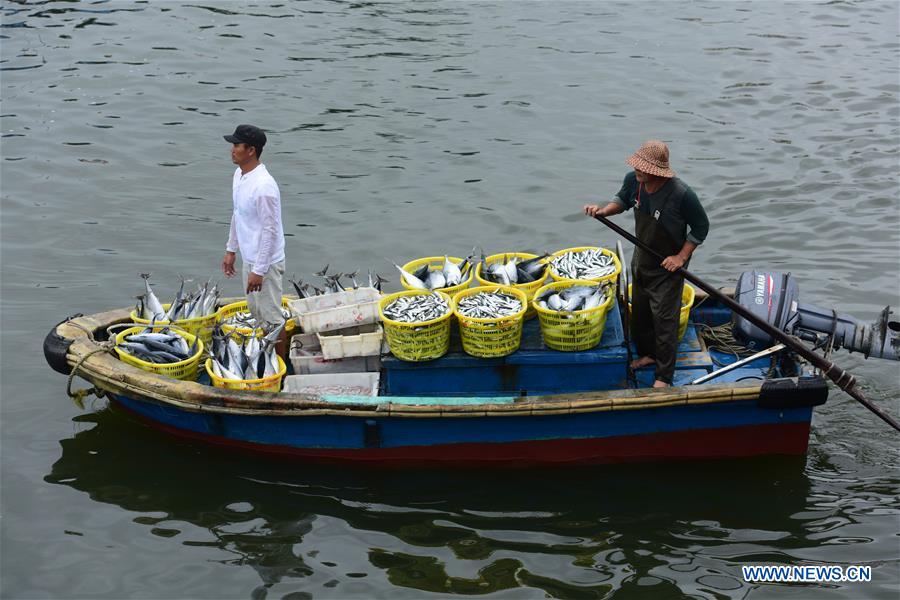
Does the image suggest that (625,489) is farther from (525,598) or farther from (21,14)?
(21,14)

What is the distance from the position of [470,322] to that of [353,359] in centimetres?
128

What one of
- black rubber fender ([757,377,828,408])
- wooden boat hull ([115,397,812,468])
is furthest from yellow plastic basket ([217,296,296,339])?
black rubber fender ([757,377,828,408])

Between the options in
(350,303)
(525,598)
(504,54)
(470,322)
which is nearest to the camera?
(525,598)

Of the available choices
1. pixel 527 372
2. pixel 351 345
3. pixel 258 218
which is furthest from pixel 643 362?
pixel 258 218

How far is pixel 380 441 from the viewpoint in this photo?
307 inches

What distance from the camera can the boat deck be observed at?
301 inches

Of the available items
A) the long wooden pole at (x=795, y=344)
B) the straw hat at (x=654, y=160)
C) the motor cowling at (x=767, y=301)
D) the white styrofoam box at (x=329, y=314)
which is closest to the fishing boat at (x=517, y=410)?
the long wooden pole at (x=795, y=344)

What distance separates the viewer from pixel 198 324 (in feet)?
28.4

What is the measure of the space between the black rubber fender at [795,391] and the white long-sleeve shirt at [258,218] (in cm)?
404

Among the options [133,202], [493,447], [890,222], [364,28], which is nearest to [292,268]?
[133,202]

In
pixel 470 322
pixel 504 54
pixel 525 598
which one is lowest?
pixel 525 598

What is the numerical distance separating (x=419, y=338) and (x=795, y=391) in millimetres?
2885

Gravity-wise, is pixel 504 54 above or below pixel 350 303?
above

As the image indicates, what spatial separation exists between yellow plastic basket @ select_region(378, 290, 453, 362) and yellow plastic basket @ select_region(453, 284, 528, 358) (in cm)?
15
